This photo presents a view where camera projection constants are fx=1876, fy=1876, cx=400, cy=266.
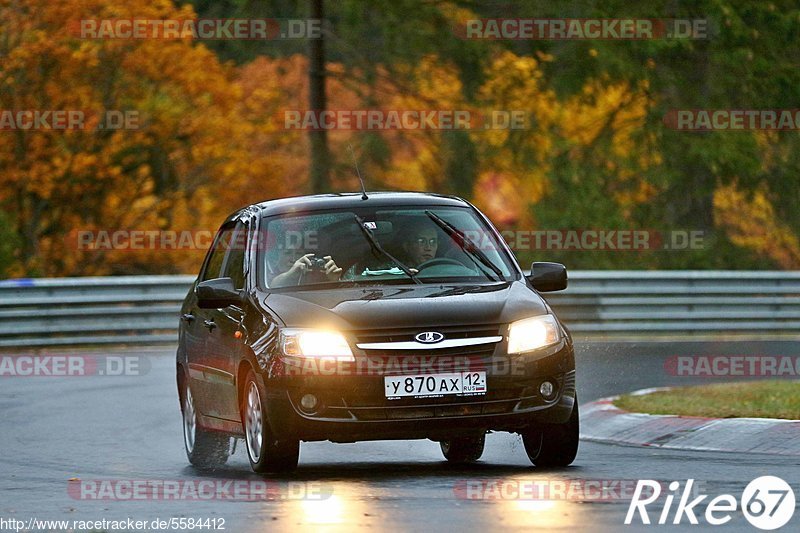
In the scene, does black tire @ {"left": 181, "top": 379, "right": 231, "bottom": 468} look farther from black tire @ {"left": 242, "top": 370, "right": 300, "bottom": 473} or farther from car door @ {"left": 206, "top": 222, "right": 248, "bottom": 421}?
black tire @ {"left": 242, "top": 370, "right": 300, "bottom": 473}

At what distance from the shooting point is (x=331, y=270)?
439 inches

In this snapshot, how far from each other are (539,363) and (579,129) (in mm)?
24842

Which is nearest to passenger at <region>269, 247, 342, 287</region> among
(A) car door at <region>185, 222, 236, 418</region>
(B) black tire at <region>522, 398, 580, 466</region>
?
(A) car door at <region>185, 222, 236, 418</region>

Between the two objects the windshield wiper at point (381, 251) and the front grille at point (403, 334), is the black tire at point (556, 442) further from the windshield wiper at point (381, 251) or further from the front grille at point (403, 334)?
the windshield wiper at point (381, 251)

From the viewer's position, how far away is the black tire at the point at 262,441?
1034 centimetres

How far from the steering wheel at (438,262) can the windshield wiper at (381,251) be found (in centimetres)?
9

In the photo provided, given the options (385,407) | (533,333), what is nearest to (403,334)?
(385,407)

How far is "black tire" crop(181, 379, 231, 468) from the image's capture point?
40.5 feet

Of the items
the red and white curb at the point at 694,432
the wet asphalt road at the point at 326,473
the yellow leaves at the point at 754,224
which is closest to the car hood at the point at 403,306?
the wet asphalt road at the point at 326,473

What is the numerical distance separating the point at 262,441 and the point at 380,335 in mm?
940

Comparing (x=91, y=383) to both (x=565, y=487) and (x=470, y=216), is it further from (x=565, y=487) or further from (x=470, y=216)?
(x=565, y=487)

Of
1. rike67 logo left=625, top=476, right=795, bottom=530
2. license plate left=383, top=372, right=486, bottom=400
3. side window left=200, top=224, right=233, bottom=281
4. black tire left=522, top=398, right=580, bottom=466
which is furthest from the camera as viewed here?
side window left=200, top=224, right=233, bottom=281

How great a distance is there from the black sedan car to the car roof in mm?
13

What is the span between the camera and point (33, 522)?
880 cm
